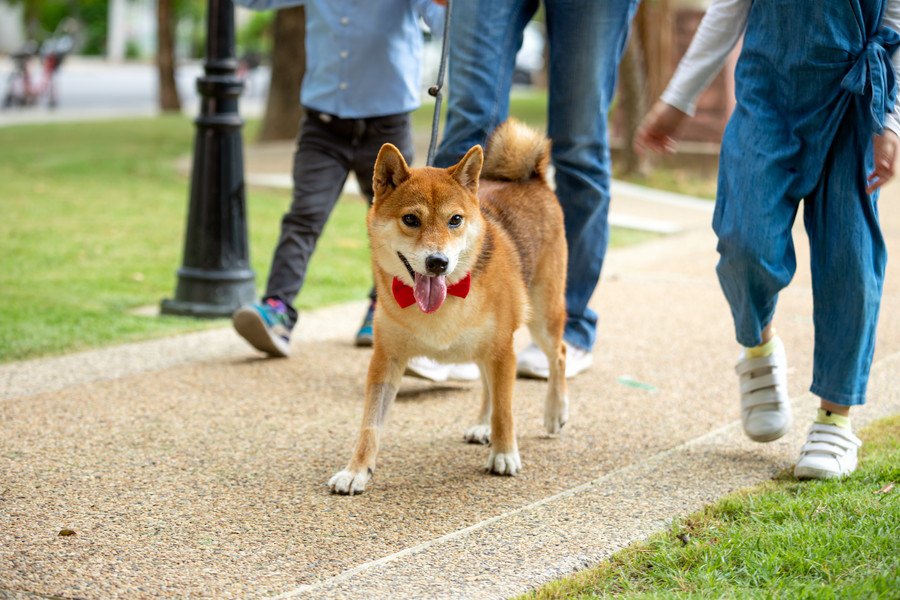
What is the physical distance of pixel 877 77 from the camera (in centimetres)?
365

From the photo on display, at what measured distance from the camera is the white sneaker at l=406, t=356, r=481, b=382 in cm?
491

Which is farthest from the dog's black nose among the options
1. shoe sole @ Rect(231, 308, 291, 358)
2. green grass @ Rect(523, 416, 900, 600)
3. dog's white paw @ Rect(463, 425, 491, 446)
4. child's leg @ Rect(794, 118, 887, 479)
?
shoe sole @ Rect(231, 308, 291, 358)

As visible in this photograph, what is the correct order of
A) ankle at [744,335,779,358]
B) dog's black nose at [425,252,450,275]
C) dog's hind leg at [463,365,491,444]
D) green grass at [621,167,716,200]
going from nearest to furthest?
dog's black nose at [425,252,450,275], ankle at [744,335,779,358], dog's hind leg at [463,365,491,444], green grass at [621,167,716,200]

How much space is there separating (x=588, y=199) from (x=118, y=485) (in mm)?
2366

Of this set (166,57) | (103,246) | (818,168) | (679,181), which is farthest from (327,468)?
(166,57)

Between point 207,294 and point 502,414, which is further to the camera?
point 207,294

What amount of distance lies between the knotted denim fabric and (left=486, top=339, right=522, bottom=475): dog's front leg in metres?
1.41

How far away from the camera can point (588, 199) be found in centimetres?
504

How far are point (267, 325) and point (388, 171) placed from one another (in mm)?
1698

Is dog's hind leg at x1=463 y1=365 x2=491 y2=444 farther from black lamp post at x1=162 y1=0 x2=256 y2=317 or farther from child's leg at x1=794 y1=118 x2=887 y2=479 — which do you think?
black lamp post at x1=162 y1=0 x2=256 y2=317

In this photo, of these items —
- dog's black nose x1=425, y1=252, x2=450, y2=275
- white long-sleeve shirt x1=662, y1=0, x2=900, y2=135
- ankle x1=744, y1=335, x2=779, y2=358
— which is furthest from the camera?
ankle x1=744, y1=335, x2=779, y2=358

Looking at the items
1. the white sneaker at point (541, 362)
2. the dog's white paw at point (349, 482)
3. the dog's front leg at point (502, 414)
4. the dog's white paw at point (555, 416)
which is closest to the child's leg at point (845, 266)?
the dog's white paw at point (555, 416)

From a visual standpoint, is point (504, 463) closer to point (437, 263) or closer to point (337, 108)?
point (437, 263)

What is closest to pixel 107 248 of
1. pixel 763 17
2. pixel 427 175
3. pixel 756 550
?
pixel 427 175
